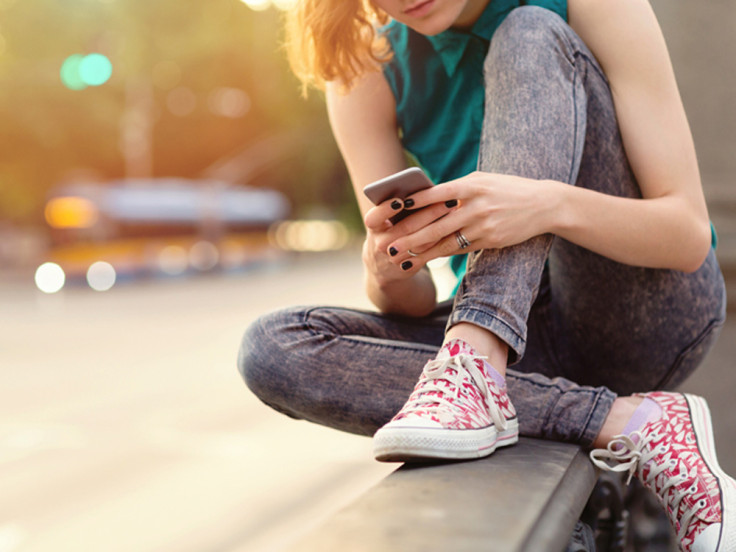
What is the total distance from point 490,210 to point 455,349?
25 cm

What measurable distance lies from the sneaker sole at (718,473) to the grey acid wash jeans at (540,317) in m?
0.17

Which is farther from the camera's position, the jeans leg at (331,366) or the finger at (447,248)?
the jeans leg at (331,366)

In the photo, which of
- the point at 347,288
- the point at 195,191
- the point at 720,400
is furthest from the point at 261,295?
the point at 720,400

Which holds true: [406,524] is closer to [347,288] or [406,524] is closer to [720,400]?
[720,400]

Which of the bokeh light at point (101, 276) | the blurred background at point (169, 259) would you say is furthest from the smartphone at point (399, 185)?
the bokeh light at point (101, 276)

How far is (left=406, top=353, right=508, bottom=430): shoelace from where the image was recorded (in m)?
1.38

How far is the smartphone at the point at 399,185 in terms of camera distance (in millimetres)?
1433

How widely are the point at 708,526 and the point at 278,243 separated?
22.1 metres

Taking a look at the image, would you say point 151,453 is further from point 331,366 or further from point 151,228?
point 151,228

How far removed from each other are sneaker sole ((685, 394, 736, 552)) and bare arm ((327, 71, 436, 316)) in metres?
0.62

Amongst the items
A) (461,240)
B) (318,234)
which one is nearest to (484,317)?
(461,240)

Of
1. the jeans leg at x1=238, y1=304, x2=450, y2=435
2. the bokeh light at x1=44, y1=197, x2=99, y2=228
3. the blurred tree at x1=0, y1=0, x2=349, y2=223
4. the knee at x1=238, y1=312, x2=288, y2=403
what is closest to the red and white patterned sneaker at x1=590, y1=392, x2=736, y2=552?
A: the jeans leg at x1=238, y1=304, x2=450, y2=435

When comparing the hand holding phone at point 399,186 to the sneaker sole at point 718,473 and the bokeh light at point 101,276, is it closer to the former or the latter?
the sneaker sole at point 718,473

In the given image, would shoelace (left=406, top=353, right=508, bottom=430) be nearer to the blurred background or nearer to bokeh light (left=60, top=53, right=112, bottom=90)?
the blurred background
